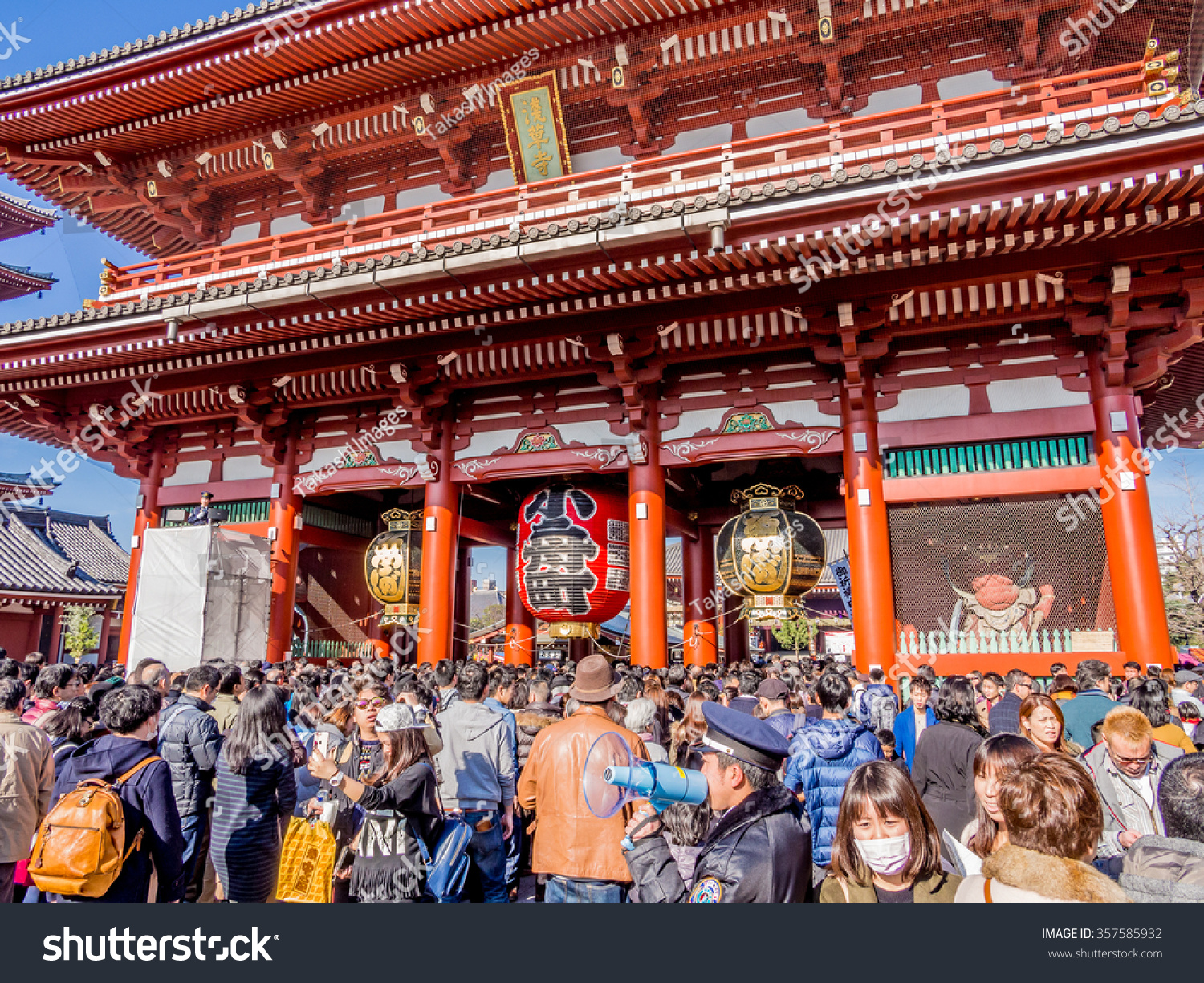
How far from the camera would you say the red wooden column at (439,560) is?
1188 centimetres

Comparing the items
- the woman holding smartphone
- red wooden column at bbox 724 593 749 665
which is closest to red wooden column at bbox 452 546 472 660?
red wooden column at bbox 724 593 749 665

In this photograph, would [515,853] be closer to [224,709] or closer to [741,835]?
[224,709]

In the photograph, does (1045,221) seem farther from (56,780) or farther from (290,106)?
(290,106)

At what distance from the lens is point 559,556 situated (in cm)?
1168

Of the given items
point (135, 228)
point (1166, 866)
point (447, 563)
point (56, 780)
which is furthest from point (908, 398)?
point (135, 228)

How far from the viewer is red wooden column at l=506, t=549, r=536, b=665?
15227 millimetres

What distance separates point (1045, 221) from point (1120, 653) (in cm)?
502

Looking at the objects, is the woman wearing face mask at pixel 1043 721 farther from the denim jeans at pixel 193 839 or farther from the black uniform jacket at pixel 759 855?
the denim jeans at pixel 193 839

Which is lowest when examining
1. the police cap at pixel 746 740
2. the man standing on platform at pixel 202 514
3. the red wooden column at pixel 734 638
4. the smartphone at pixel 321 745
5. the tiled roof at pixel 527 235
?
the smartphone at pixel 321 745

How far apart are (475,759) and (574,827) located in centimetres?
142

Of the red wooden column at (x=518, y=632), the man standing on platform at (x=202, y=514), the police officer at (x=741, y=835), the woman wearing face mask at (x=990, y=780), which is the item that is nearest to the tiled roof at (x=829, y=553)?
the red wooden column at (x=518, y=632)

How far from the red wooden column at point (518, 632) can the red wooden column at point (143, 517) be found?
6683 millimetres

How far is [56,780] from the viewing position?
3750 millimetres

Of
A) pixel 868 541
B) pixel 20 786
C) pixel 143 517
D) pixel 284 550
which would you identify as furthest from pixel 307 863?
pixel 143 517
